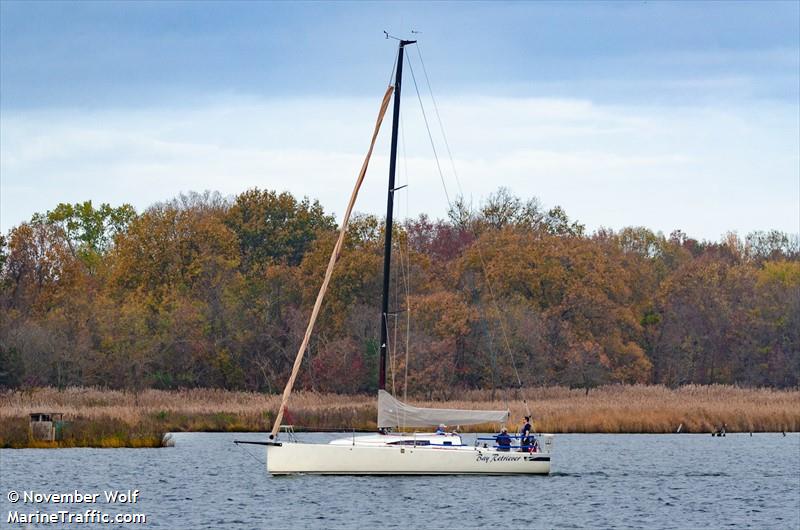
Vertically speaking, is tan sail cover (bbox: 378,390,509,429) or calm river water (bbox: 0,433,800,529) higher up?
tan sail cover (bbox: 378,390,509,429)

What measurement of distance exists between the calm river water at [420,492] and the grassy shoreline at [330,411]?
2.03 meters

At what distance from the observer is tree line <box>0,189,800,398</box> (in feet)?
273

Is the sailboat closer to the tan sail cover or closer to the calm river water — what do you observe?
the tan sail cover

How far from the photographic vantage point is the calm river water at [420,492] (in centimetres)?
3647

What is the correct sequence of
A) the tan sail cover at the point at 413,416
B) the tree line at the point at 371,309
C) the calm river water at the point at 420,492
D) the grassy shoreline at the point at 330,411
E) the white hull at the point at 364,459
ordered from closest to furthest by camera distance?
1. the calm river water at the point at 420,492
2. the white hull at the point at 364,459
3. the tan sail cover at the point at 413,416
4. the grassy shoreline at the point at 330,411
5. the tree line at the point at 371,309

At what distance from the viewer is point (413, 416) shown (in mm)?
43594

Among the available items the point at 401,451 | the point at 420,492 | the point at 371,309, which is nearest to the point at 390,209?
the point at 401,451

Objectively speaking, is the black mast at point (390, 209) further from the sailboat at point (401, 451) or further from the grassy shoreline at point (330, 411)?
the grassy shoreline at point (330, 411)

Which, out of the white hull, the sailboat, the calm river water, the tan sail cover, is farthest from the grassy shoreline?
the tan sail cover

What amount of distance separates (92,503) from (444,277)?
196 feet

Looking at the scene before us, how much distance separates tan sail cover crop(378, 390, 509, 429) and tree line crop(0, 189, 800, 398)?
32.8 m

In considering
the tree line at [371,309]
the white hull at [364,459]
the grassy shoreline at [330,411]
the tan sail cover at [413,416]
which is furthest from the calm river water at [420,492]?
the tree line at [371,309]

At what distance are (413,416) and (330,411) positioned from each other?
72.7 feet

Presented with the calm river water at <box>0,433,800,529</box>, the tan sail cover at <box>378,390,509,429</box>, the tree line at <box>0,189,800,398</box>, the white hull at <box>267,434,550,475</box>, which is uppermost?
the tree line at <box>0,189,800,398</box>
